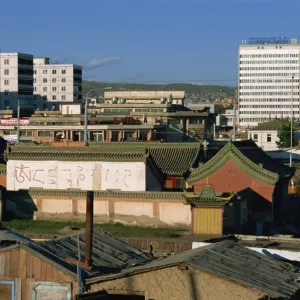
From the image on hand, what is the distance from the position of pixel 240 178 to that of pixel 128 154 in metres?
6.13

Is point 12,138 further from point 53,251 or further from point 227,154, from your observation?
point 53,251

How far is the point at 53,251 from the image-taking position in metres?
28.9

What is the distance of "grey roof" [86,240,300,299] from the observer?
26797mm

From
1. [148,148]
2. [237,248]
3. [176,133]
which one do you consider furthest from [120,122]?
[237,248]

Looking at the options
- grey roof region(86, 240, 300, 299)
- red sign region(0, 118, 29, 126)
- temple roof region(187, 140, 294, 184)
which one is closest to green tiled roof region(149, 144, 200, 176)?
temple roof region(187, 140, 294, 184)

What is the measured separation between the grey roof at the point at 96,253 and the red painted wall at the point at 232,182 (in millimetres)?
23784

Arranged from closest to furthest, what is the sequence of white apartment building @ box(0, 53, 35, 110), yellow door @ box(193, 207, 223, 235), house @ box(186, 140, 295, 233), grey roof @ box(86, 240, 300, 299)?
grey roof @ box(86, 240, 300, 299) < yellow door @ box(193, 207, 223, 235) < house @ box(186, 140, 295, 233) < white apartment building @ box(0, 53, 35, 110)

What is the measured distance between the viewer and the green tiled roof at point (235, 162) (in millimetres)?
56031

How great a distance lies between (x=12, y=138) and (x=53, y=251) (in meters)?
83.5

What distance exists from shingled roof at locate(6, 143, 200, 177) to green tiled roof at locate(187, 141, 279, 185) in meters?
2.88

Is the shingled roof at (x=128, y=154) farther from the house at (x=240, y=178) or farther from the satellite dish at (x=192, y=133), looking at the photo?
the satellite dish at (x=192, y=133)

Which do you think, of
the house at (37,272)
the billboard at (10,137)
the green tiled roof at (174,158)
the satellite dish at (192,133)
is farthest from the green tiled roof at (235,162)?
the satellite dish at (192,133)

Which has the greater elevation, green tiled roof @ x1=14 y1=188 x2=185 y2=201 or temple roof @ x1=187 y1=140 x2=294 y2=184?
temple roof @ x1=187 y1=140 x2=294 y2=184

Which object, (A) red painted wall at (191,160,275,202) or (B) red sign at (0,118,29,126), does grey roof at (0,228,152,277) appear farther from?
(B) red sign at (0,118,29,126)
